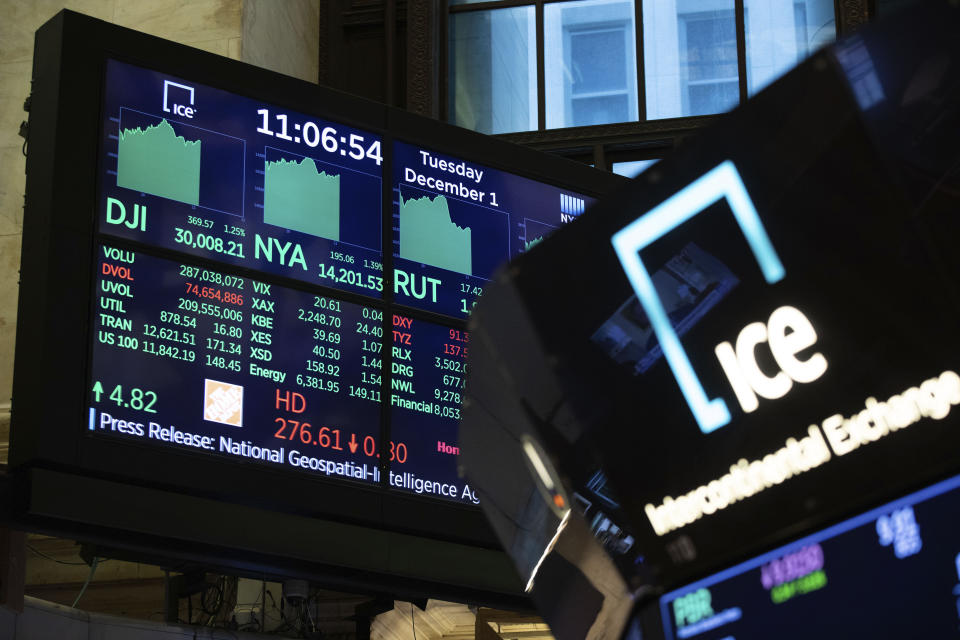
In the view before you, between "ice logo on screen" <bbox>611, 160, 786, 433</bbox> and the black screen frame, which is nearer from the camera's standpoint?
"ice logo on screen" <bbox>611, 160, 786, 433</bbox>

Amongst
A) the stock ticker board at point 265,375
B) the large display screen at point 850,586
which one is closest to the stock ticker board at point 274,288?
the stock ticker board at point 265,375

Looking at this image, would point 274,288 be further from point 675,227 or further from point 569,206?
point 675,227

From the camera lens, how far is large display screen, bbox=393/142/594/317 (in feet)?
30.6

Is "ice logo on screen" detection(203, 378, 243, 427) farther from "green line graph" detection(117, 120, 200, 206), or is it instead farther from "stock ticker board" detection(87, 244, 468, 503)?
"green line graph" detection(117, 120, 200, 206)

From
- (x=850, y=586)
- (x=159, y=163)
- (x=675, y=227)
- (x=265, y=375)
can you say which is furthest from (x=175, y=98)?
(x=850, y=586)

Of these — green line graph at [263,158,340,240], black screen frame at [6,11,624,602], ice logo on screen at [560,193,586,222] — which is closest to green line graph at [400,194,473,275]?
black screen frame at [6,11,624,602]

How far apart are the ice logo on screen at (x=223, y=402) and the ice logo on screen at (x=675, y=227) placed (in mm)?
5840

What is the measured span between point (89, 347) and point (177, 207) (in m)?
1.04

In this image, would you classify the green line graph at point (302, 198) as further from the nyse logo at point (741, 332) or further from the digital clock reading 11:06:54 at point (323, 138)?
the nyse logo at point (741, 332)

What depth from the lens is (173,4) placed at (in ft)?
41.9

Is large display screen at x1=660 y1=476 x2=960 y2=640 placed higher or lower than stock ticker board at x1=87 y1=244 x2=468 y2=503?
lower

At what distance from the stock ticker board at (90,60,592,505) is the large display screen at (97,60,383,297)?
1 centimetres

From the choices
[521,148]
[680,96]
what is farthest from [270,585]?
[680,96]

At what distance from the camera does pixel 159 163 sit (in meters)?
8.45
